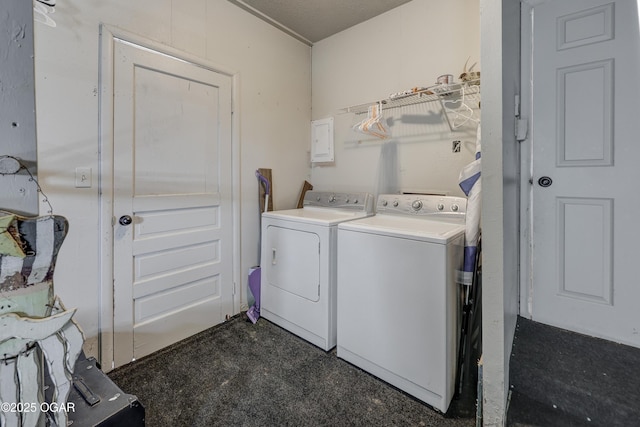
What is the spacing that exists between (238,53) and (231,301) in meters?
2.12

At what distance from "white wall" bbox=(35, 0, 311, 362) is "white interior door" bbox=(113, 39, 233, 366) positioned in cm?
12

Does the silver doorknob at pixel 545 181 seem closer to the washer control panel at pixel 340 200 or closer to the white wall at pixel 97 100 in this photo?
the washer control panel at pixel 340 200

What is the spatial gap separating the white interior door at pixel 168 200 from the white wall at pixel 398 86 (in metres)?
1.10

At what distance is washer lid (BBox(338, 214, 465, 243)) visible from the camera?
1450 millimetres

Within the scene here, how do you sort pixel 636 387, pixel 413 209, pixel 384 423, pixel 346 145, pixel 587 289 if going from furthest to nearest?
pixel 346 145
pixel 413 209
pixel 587 289
pixel 384 423
pixel 636 387

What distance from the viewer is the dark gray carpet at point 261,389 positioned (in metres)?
1.42

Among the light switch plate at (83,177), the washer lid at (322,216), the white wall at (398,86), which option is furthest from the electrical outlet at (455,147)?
the light switch plate at (83,177)

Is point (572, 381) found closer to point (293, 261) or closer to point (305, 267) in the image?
point (305, 267)

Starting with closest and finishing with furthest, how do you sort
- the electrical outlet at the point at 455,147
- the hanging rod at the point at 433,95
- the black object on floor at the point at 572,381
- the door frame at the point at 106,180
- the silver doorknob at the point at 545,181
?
the black object on floor at the point at 572,381
the door frame at the point at 106,180
the silver doorknob at the point at 545,181
the hanging rod at the point at 433,95
the electrical outlet at the point at 455,147

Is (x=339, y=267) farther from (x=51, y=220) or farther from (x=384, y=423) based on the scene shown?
(x=51, y=220)

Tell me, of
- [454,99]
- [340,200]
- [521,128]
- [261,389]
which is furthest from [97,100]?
[521,128]

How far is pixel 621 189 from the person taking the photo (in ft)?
5.08

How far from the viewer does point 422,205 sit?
198 centimetres

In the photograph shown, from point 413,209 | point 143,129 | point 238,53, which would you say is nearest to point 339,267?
point 413,209
